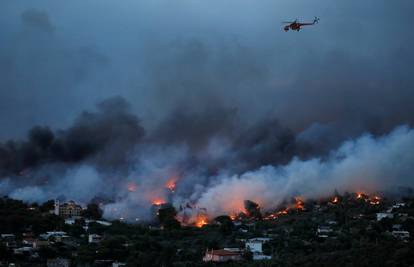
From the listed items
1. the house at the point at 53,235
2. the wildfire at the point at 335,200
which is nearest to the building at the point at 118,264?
the house at the point at 53,235

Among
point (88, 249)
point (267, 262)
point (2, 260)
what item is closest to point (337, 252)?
point (267, 262)

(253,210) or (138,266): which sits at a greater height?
(253,210)

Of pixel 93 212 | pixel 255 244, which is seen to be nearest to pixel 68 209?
pixel 93 212

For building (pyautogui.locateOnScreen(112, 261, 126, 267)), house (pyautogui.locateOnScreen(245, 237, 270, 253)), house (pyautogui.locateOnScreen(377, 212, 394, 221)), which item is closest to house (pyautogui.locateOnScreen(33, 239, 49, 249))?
building (pyautogui.locateOnScreen(112, 261, 126, 267))

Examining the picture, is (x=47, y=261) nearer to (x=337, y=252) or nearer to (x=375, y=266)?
(x=337, y=252)

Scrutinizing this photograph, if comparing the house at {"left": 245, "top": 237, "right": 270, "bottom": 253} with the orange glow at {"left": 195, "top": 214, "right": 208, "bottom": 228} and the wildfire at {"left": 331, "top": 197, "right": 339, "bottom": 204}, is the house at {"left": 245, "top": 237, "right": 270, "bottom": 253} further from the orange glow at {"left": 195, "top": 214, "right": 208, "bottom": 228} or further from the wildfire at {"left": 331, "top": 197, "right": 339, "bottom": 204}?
the wildfire at {"left": 331, "top": 197, "right": 339, "bottom": 204}

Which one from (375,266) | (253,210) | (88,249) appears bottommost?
(375,266)
